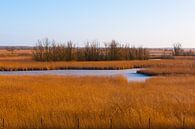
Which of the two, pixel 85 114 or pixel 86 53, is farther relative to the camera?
pixel 86 53

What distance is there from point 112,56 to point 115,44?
→ 3.91 metres

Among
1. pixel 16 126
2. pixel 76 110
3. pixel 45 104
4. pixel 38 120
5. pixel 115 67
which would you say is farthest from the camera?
pixel 115 67

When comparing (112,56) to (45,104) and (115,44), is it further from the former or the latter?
(45,104)

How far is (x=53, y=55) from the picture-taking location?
7538 centimetres

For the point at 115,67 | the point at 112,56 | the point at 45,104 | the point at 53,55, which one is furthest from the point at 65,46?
the point at 45,104

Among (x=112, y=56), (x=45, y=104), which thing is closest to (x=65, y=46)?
(x=112, y=56)

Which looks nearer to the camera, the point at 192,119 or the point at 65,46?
the point at 192,119

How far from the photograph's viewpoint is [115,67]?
52344mm

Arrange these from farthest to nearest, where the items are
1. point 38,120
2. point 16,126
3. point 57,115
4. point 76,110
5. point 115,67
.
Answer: point 115,67 → point 76,110 → point 57,115 → point 38,120 → point 16,126

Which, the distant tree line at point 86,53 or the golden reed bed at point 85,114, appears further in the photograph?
the distant tree line at point 86,53

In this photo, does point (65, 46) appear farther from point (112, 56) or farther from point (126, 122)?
point (126, 122)

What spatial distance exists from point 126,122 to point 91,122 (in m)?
1.08

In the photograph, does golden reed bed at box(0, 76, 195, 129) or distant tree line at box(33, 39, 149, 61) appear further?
distant tree line at box(33, 39, 149, 61)

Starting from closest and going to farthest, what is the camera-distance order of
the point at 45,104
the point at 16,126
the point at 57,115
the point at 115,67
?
the point at 16,126 < the point at 57,115 < the point at 45,104 < the point at 115,67
